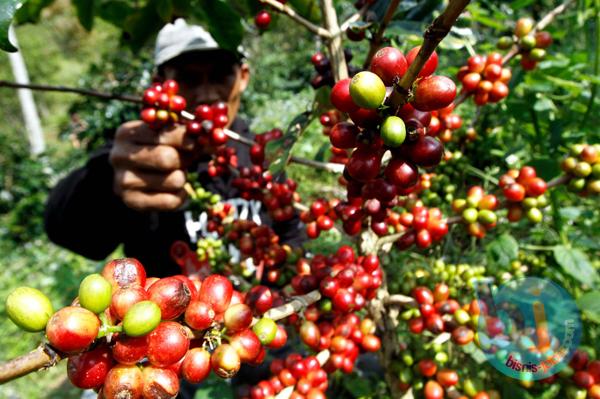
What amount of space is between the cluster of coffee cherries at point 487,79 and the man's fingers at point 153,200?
1.00m

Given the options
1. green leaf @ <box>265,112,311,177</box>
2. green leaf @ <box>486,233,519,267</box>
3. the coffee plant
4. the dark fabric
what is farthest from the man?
green leaf @ <box>486,233,519,267</box>

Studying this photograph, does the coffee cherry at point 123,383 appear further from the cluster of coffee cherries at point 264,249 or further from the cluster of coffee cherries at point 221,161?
the cluster of coffee cherries at point 221,161

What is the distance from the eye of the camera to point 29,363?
46cm

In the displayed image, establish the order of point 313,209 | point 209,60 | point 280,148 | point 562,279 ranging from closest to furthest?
1. point 280,148
2. point 313,209
3. point 562,279
4. point 209,60

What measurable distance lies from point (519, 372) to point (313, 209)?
668 mm

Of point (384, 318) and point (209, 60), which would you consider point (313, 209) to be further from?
point (209, 60)

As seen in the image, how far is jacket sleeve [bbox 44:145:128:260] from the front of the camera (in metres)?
2.26

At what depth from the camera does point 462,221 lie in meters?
1.12

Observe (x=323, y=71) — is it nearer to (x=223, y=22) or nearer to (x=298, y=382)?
(x=223, y=22)

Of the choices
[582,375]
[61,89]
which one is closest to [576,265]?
[582,375]

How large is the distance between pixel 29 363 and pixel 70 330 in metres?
0.05

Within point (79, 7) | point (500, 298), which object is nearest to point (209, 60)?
point (79, 7)

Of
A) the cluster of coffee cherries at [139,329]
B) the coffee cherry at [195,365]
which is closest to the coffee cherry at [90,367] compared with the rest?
the cluster of coffee cherries at [139,329]

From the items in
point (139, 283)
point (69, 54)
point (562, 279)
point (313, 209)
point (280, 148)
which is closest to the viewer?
point (139, 283)
